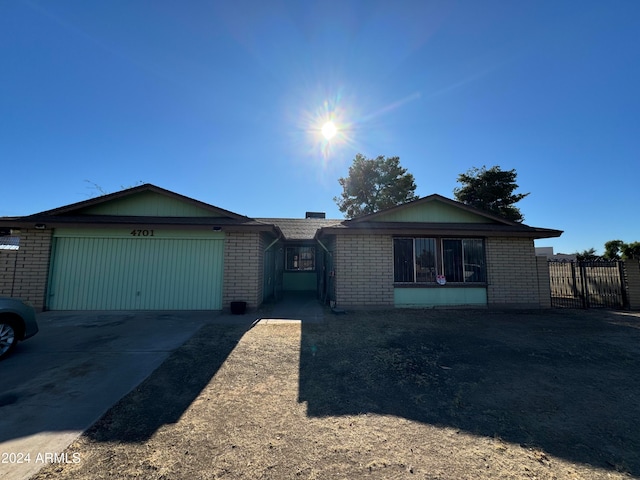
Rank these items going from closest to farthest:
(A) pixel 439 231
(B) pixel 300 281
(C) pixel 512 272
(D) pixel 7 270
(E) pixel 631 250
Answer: (D) pixel 7 270, (A) pixel 439 231, (C) pixel 512 272, (B) pixel 300 281, (E) pixel 631 250

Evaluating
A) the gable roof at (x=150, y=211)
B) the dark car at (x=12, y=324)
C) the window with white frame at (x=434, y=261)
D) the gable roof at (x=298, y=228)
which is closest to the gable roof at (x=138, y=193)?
the gable roof at (x=150, y=211)

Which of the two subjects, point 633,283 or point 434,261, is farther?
point 633,283

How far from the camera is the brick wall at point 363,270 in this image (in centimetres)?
886

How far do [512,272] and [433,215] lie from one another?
3.32m

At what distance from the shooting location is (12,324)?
14.7 feet

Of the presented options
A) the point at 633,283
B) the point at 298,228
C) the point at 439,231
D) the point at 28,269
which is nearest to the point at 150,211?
the point at 28,269

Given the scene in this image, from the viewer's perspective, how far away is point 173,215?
30.2 ft

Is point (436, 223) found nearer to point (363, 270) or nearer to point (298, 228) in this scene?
point (363, 270)

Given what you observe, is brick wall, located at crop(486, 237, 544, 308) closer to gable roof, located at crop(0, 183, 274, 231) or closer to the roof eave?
the roof eave

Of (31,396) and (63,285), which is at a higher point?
(63,285)

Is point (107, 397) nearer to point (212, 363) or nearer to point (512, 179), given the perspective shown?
point (212, 363)

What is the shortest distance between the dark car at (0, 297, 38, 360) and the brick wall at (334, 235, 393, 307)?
7.03 m

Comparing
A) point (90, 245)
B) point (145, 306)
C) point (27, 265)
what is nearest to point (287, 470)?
point (145, 306)

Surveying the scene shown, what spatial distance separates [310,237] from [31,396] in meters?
10.8
